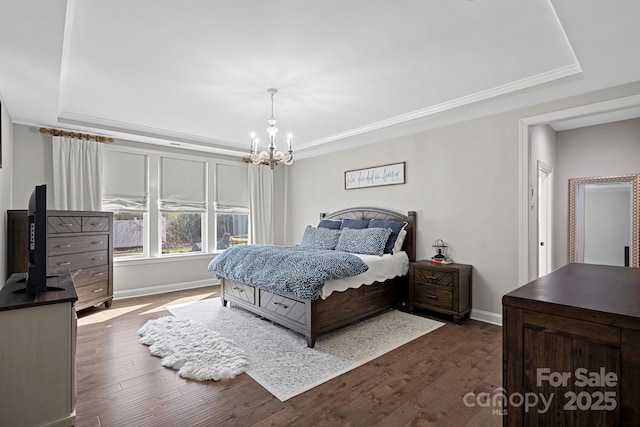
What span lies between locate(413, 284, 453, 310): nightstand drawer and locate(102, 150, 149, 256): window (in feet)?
14.3

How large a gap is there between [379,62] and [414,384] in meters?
2.65

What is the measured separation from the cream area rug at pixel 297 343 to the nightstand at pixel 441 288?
203 mm

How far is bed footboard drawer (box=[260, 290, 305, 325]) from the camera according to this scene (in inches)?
122

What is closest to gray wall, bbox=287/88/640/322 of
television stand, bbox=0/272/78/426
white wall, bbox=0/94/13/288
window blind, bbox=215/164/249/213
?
window blind, bbox=215/164/249/213

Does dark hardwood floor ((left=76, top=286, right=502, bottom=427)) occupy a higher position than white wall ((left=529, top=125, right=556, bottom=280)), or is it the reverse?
white wall ((left=529, top=125, right=556, bottom=280))

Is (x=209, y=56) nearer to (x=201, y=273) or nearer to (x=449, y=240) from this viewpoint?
(x=449, y=240)

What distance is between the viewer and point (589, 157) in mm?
4312

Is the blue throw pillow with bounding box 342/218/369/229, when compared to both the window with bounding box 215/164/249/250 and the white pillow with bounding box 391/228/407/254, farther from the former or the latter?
the window with bounding box 215/164/249/250

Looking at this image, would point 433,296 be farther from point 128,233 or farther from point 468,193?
point 128,233

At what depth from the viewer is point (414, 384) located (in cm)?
231

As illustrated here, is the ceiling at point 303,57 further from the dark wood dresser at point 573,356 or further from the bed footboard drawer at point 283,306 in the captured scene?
the bed footboard drawer at point 283,306

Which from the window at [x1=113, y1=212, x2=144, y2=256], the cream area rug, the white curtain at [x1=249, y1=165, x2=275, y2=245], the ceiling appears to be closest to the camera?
the ceiling

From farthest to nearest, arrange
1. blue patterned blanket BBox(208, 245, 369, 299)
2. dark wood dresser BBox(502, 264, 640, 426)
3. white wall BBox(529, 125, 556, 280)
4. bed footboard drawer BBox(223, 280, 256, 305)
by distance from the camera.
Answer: bed footboard drawer BBox(223, 280, 256, 305) → white wall BBox(529, 125, 556, 280) → blue patterned blanket BBox(208, 245, 369, 299) → dark wood dresser BBox(502, 264, 640, 426)

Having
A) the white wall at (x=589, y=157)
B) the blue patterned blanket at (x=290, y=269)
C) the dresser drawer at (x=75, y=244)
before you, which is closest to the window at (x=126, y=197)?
the dresser drawer at (x=75, y=244)
